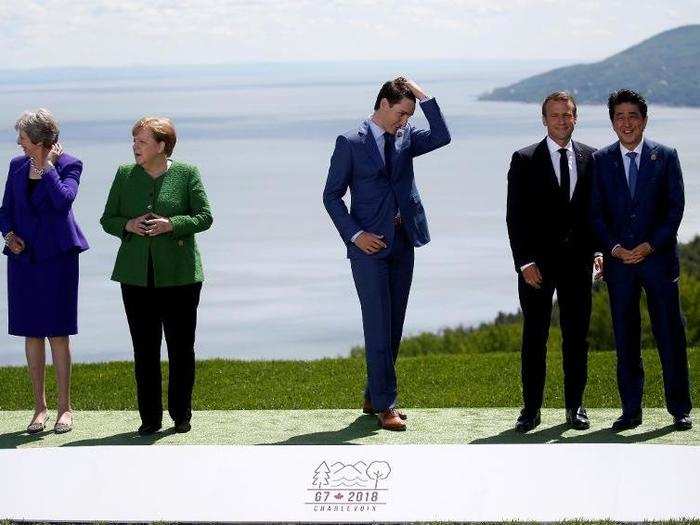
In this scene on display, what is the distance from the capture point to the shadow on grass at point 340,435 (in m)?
8.12

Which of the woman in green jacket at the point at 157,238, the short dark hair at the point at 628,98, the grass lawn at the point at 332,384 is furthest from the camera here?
the grass lawn at the point at 332,384

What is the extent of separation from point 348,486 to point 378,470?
220mm

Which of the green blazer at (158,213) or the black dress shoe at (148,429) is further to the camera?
the black dress shoe at (148,429)

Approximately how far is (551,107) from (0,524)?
3745 mm

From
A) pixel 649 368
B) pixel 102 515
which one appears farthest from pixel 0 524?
pixel 649 368

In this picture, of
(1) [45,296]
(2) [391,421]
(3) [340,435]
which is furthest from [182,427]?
(2) [391,421]

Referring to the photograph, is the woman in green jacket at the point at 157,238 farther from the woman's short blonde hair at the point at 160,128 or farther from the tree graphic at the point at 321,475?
the tree graphic at the point at 321,475

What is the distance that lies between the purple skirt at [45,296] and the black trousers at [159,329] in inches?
14.4

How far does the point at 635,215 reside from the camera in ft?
25.7

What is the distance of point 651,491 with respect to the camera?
6645 millimetres

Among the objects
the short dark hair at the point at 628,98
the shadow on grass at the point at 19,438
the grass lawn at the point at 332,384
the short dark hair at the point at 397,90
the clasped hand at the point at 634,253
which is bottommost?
the grass lawn at the point at 332,384

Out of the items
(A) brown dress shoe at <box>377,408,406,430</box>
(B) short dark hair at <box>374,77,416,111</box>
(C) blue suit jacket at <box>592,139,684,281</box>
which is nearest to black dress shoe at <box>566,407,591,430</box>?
(C) blue suit jacket at <box>592,139,684,281</box>

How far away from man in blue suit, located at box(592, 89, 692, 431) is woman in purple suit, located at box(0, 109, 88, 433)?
10.2 feet

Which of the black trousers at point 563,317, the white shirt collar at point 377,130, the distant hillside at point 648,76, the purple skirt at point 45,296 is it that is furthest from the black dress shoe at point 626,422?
the distant hillside at point 648,76
